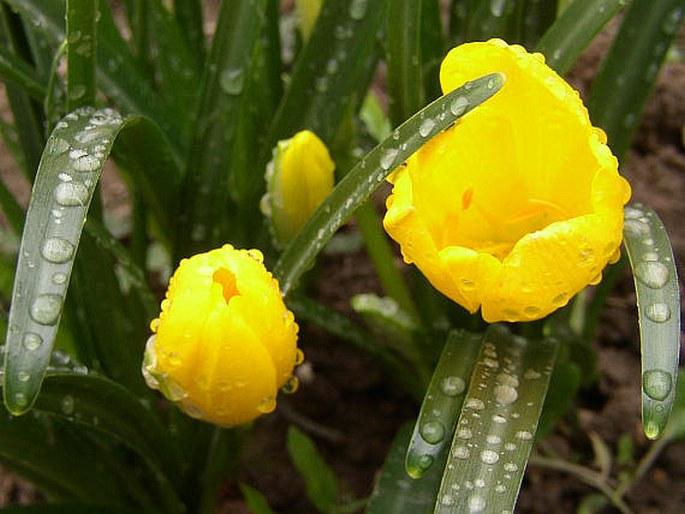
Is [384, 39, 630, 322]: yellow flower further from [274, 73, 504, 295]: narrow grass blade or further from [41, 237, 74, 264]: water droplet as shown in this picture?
[41, 237, 74, 264]: water droplet

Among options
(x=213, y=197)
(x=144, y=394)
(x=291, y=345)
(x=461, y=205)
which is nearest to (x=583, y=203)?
(x=461, y=205)

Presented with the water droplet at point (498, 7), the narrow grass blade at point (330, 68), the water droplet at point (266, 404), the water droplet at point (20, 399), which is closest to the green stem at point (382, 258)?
the narrow grass blade at point (330, 68)

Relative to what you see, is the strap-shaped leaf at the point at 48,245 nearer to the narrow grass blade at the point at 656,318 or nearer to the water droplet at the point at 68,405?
the water droplet at the point at 68,405

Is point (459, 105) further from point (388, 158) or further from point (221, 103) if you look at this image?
point (221, 103)

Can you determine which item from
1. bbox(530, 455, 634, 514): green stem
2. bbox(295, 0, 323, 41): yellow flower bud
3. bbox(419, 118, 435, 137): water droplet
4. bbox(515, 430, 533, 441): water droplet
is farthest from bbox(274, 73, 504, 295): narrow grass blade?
bbox(530, 455, 634, 514): green stem

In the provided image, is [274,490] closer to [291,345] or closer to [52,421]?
[52,421]
